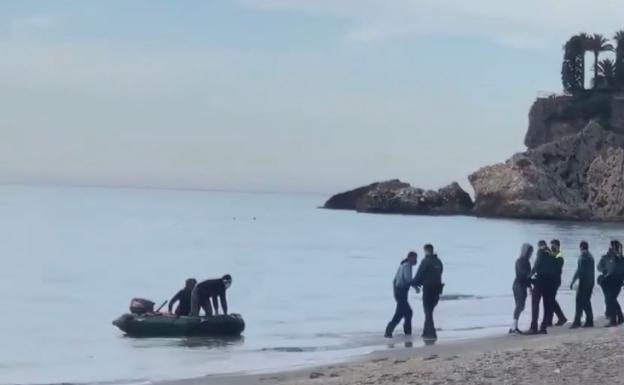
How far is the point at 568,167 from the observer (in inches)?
4646

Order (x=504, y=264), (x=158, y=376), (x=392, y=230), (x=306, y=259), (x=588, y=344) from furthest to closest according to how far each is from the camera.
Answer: (x=392, y=230) → (x=306, y=259) → (x=504, y=264) → (x=158, y=376) → (x=588, y=344)

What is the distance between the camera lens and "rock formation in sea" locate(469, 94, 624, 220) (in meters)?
115

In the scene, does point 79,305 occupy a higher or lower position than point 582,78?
lower

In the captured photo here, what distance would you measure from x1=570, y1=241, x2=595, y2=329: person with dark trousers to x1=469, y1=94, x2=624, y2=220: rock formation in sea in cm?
9151

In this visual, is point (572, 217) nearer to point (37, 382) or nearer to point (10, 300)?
point (10, 300)

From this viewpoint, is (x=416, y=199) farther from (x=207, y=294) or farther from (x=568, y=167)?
(x=207, y=294)

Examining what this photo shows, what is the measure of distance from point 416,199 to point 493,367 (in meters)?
125

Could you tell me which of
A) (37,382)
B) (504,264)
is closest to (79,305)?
(37,382)

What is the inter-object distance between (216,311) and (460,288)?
22968 millimetres

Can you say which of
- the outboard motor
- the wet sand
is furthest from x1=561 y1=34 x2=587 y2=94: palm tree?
the wet sand

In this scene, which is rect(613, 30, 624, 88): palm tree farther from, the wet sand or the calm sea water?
the wet sand

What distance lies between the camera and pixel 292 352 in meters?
25.1

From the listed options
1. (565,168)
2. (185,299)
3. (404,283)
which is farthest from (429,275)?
(565,168)

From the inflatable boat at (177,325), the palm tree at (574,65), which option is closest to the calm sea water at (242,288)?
the inflatable boat at (177,325)
